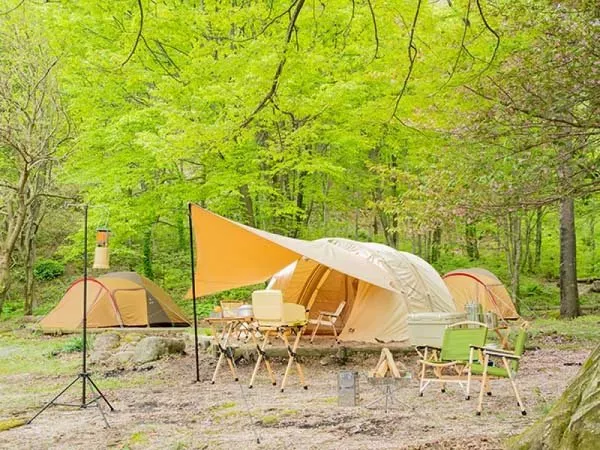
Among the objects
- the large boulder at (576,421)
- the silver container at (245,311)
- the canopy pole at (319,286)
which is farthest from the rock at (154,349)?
the large boulder at (576,421)

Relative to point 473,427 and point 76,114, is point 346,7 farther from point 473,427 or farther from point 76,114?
point 473,427

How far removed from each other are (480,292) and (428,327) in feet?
19.5

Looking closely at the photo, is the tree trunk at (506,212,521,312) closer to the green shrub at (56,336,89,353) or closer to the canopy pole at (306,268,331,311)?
the canopy pole at (306,268,331,311)

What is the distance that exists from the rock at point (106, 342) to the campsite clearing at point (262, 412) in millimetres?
1089

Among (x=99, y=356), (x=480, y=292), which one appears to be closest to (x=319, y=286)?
(x=99, y=356)

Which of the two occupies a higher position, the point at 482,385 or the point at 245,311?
the point at 245,311

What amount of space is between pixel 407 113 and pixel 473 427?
7.53 m

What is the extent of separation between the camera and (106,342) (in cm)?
973

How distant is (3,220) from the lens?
1563 cm

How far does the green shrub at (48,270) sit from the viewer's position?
17.7m

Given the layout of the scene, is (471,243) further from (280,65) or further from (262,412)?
(280,65)

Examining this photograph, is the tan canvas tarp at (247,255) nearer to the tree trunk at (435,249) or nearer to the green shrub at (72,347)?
the green shrub at (72,347)

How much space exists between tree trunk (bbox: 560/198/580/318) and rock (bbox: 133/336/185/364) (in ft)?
25.8

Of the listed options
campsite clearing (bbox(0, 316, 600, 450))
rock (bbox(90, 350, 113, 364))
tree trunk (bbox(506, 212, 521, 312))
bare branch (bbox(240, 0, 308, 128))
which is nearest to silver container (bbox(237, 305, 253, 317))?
campsite clearing (bbox(0, 316, 600, 450))
